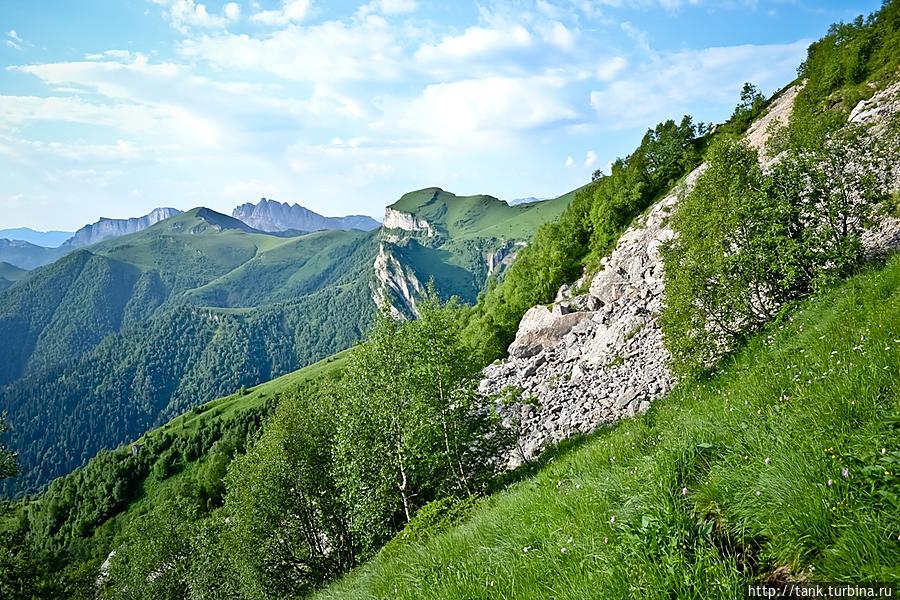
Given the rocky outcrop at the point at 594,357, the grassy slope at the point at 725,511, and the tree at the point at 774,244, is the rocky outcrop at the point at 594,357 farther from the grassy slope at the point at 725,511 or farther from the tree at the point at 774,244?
the grassy slope at the point at 725,511

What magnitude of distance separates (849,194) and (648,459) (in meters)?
19.4

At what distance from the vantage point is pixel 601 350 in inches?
1330

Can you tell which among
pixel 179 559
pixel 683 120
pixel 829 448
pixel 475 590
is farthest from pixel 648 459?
pixel 683 120

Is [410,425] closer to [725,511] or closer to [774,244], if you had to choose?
[774,244]

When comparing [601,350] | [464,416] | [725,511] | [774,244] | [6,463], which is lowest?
[464,416]

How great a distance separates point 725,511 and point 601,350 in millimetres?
29385

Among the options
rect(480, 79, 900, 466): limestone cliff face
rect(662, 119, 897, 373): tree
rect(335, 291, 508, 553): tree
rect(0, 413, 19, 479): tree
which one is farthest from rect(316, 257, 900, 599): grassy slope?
rect(0, 413, 19, 479): tree

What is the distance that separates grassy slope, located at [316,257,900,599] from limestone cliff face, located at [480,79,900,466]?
1444cm

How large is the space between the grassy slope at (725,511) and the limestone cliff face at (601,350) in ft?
47.4

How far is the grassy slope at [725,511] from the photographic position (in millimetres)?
4289

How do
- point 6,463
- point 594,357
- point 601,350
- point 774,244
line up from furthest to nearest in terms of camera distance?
1. point 601,350
2. point 594,357
3. point 6,463
4. point 774,244

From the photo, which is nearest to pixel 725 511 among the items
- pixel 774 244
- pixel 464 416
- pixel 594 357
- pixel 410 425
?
pixel 774 244

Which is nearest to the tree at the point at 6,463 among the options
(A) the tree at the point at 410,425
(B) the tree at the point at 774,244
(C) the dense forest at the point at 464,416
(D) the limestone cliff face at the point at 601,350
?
(C) the dense forest at the point at 464,416

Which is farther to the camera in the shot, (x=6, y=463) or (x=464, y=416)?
(x=464, y=416)
